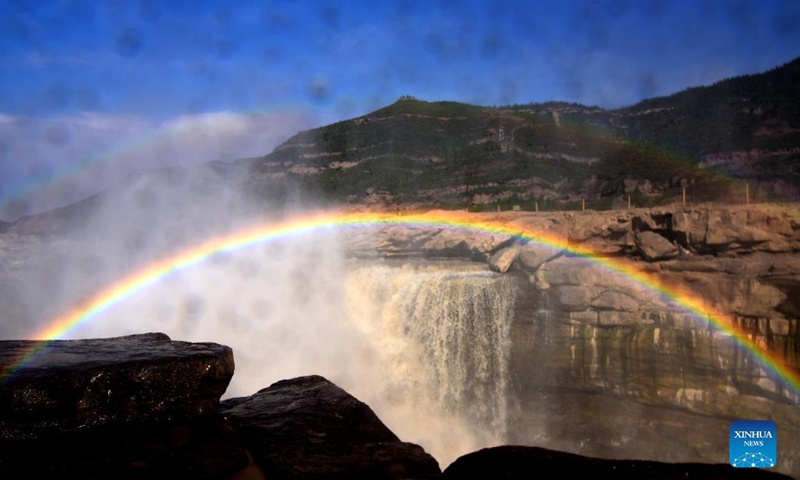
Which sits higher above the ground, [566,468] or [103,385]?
[103,385]

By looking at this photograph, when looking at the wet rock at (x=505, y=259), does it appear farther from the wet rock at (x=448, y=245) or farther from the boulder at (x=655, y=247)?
the boulder at (x=655, y=247)

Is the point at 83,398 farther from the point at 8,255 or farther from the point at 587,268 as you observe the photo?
the point at 8,255

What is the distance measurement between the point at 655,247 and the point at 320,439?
1659cm

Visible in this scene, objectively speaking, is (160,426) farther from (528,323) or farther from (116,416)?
(528,323)

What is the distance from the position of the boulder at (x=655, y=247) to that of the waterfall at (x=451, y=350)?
417 centimetres

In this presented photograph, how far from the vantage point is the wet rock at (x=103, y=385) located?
1.93 metres

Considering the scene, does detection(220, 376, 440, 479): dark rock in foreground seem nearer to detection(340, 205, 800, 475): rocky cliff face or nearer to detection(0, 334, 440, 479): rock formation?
detection(0, 334, 440, 479): rock formation

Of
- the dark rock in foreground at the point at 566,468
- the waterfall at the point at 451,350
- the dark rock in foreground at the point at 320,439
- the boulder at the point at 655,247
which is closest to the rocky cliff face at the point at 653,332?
the boulder at the point at 655,247

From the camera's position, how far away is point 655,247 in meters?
16.8

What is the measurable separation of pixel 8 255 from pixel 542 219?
23564 millimetres

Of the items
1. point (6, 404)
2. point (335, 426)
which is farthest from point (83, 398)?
point (335, 426)

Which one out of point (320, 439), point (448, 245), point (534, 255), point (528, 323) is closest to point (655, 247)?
point (534, 255)

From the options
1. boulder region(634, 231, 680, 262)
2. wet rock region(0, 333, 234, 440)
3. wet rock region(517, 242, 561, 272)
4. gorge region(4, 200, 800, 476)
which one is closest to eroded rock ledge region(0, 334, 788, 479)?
wet rock region(0, 333, 234, 440)

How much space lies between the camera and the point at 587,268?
55.7 ft
